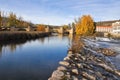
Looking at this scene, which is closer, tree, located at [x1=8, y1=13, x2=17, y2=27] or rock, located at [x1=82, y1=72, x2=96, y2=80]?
rock, located at [x1=82, y1=72, x2=96, y2=80]

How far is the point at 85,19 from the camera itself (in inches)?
3748

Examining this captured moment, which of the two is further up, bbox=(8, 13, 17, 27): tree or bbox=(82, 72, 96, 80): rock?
bbox=(8, 13, 17, 27): tree

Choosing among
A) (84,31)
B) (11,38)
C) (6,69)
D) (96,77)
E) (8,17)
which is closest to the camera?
(96,77)

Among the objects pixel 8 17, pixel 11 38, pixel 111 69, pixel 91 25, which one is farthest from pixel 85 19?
pixel 111 69

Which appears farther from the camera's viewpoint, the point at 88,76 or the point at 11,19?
the point at 11,19

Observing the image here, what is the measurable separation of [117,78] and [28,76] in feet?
21.6

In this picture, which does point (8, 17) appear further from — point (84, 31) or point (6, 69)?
point (6, 69)

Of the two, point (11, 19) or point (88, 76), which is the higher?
point (11, 19)

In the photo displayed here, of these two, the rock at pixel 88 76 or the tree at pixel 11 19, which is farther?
the tree at pixel 11 19

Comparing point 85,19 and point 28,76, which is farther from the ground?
point 85,19

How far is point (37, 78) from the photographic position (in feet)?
49.0

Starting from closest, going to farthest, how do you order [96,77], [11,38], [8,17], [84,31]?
[96,77]
[11,38]
[84,31]
[8,17]

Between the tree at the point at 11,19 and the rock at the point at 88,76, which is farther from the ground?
the tree at the point at 11,19

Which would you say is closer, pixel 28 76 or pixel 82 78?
pixel 82 78
